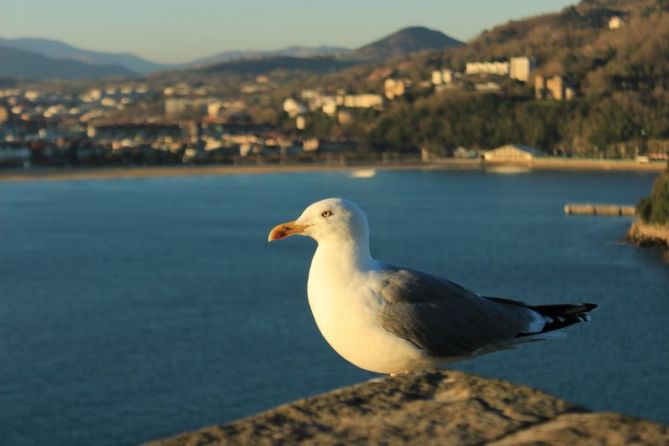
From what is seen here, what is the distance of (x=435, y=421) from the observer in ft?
5.85

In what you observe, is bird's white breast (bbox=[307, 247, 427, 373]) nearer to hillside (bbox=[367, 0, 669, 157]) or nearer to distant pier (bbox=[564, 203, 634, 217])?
distant pier (bbox=[564, 203, 634, 217])

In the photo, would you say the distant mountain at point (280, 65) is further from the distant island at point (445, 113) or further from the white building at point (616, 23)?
the white building at point (616, 23)

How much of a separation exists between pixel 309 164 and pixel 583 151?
18.4m

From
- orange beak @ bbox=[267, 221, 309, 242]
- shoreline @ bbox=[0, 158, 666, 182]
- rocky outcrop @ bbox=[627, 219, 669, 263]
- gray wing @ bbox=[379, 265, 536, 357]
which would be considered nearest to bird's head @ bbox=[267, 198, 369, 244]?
orange beak @ bbox=[267, 221, 309, 242]

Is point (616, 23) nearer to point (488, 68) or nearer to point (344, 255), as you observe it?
point (488, 68)

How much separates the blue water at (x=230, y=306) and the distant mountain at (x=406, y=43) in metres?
139

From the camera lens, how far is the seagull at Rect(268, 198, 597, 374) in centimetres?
245

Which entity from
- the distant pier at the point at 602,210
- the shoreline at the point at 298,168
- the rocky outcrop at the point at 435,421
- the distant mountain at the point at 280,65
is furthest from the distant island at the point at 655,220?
the distant mountain at the point at 280,65

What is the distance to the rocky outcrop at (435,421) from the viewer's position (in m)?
1.66

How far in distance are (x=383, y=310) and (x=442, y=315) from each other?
0.19 metres

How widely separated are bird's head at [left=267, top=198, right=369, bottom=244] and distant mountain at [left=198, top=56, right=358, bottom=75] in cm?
17732

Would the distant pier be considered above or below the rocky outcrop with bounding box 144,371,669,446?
below

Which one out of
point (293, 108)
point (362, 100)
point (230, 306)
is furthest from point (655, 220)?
point (293, 108)

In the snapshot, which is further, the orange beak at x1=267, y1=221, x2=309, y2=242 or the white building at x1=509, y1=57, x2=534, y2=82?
the white building at x1=509, y1=57, x2=534, y2=82
